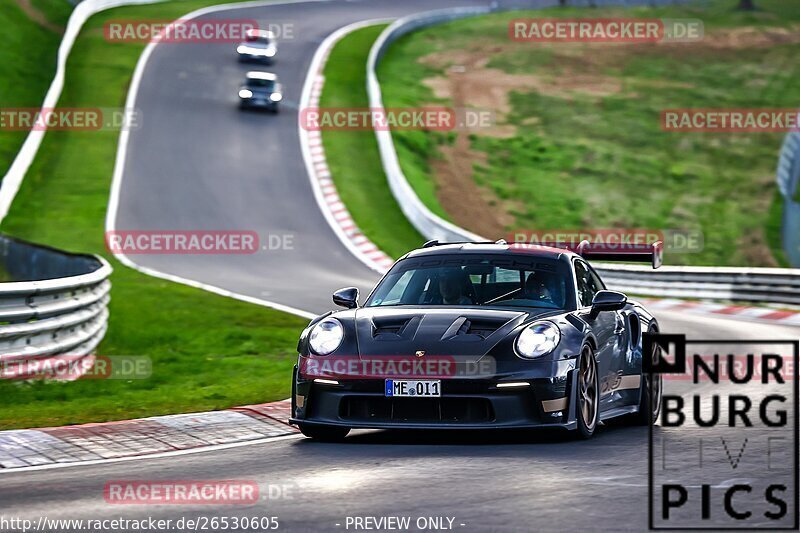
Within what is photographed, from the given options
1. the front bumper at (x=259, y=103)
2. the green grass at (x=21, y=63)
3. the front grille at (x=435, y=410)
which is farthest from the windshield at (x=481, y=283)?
the front bumper at (x=259, y=103)

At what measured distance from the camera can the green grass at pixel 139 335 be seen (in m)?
12.5

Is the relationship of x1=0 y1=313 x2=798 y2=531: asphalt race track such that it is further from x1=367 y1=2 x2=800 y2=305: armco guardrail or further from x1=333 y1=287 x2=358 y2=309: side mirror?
x1=367 y1=2 x2=800 y2=305: armco guardrail

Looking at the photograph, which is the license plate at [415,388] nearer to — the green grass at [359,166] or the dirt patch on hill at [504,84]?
the green grass at [359,166]

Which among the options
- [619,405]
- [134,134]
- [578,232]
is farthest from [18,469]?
[134,134]

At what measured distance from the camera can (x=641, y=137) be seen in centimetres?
4650

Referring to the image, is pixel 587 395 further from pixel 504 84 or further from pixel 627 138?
pixel 504 84

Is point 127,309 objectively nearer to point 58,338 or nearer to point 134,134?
point 58,338

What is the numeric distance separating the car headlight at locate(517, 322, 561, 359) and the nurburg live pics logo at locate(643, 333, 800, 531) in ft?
2.68

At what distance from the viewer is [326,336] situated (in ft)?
32.4

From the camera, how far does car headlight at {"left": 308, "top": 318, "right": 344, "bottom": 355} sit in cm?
978

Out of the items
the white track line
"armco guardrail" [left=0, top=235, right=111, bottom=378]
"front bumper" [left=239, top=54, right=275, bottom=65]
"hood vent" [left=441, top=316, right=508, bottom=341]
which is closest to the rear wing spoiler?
"hood vent" [left=441, top=316, right=508, bottom=341]

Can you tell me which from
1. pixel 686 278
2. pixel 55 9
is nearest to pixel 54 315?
pixel 686 278

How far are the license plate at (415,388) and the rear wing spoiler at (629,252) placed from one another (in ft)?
8.36

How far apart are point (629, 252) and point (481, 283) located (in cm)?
141
